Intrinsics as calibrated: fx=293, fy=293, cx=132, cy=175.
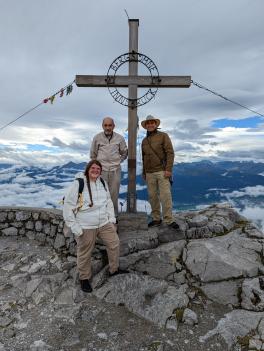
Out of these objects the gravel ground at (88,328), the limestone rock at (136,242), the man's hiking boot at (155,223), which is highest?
the man's hiking boot at (155,223)

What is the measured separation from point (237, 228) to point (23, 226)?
20.7ft

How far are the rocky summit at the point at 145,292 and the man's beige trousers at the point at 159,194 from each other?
418mm

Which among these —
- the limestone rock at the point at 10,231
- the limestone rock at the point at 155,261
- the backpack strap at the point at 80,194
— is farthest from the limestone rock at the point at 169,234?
the limestone rock at the point at 10,231

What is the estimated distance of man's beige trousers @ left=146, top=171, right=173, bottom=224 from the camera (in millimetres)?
7152

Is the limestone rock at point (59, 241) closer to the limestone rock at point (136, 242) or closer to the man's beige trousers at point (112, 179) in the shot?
the limestone rock at point (136, 242)

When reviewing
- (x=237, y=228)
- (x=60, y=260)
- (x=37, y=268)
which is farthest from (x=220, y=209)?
(x=37, y=268)

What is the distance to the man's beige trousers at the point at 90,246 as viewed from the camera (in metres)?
5.82

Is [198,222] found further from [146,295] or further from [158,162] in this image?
[146,295]

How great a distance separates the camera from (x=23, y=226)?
8.98 metres

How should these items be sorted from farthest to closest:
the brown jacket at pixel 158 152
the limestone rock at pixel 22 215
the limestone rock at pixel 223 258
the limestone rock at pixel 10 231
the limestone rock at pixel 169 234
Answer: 1. the limestone rock at pixel 10 231
2. the limestone rock at pixel 22 215
3. the limestone rock at pixel 169 234
4. the brown jacket at pixel 158 152
5. the limestone rock at pixel 223 258

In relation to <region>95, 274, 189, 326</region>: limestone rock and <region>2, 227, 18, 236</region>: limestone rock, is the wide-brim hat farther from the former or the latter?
<region>2, 227, 18, 236</region>: limestone rock

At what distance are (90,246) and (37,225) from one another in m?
3.49

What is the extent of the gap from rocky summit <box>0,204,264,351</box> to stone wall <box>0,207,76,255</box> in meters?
0.05

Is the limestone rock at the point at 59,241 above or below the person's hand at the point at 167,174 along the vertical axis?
below
